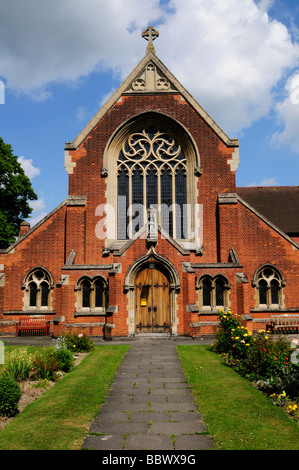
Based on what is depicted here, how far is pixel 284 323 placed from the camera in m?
18.9

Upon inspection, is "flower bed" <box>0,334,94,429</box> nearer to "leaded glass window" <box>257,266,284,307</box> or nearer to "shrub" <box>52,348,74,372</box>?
"shrub" <box>52,348,74,372</box>

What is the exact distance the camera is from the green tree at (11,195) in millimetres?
28188

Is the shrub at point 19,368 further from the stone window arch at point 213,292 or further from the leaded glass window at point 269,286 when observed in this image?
the leaded glass window at point 269,286

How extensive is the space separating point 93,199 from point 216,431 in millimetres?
15620

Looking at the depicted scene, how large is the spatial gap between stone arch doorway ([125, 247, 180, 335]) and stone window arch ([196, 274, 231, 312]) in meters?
1.74

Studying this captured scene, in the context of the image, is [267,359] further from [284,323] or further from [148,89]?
[148,89]

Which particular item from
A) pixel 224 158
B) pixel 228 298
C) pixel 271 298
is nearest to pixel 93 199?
pixel 224 158

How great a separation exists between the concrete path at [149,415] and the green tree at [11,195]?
20184mm

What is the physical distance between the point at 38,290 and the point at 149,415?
14.4m

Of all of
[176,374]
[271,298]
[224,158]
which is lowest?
[176,374]

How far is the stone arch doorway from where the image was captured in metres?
17.2

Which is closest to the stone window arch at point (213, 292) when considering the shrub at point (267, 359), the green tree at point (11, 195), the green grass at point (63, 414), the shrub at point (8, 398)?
the shrub at point (267, 359)
